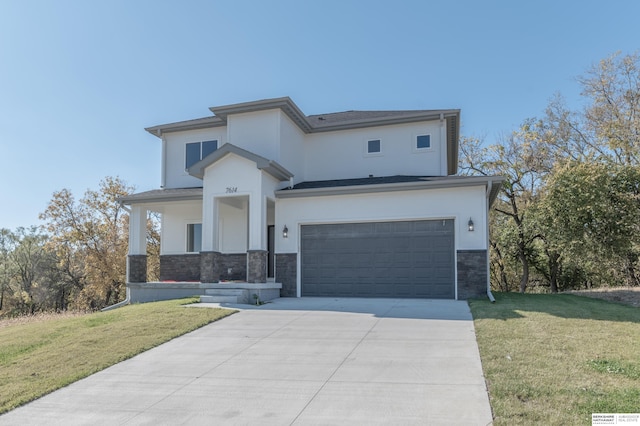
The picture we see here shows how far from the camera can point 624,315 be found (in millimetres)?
10742

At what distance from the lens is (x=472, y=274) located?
13.6 meters

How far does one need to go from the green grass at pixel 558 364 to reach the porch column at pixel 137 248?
11.6m

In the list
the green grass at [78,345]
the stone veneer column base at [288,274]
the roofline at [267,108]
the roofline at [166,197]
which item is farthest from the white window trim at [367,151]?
the green grass at [78,345]

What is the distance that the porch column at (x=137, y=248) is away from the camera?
54.4 ft

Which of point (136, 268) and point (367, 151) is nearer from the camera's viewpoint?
point (136, 268)

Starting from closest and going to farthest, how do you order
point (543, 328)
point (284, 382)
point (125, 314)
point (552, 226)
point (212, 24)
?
point (284, 382)
point (543, 328)
point (125, 314)
point (212, 24)
point (552, 226)

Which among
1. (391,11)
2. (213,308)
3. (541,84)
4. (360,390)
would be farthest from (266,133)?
(541,84)

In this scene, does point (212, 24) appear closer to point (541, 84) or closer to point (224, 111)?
point (224, 111)

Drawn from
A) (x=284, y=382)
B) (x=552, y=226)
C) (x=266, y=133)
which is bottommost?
(x=284, y=382)

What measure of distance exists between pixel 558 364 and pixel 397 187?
848 cm

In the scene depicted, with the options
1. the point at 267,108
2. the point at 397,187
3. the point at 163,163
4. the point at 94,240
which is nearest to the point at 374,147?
the point at 397,187

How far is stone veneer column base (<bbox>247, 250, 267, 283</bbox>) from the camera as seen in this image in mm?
14156

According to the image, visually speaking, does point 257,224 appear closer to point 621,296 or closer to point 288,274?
point 288,274

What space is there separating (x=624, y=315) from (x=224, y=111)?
→ 1346cm
